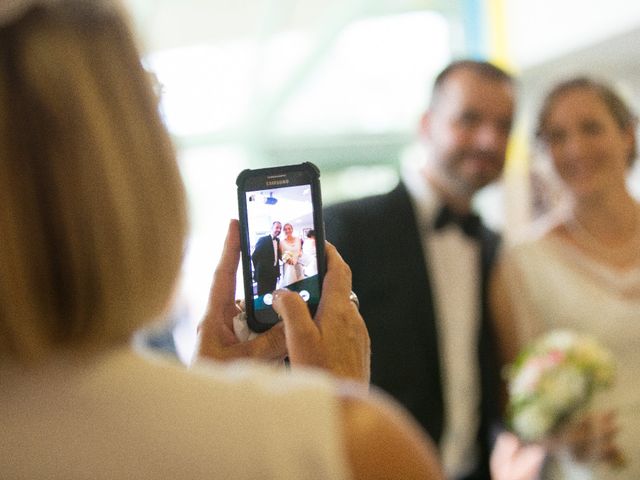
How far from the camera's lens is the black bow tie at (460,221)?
54.9 inches

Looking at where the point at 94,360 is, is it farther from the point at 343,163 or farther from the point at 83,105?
the point at 343,163

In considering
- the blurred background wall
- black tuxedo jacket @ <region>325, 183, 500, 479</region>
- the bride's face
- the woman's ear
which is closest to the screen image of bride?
black tuxedo jacket @ <region>325, 183, 500, 479</region>

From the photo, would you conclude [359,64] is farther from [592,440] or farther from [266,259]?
[266,259]

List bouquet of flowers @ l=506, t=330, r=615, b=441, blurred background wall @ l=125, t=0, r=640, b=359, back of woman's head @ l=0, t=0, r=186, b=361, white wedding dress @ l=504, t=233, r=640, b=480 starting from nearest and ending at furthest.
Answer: back of woman's head @ l=0, t=0, r=186, b=361 → bouquet of flowers @ l=506, t=330, r=615, b=441 → white wedding dress @ l=504, t=233, r=640, b=480 → blurred background wall @ l=125, t=0, r=640, b=359

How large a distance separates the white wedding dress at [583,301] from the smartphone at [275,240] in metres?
0.77

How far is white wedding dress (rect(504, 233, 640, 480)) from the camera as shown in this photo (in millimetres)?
1374

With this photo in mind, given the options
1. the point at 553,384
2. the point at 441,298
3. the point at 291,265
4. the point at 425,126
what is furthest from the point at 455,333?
the point at 291,265

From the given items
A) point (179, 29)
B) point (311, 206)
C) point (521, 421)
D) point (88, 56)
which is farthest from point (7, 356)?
point (179, 29)

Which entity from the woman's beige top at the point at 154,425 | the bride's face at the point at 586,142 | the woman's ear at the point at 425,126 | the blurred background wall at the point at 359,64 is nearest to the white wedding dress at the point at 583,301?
the bride's face at the point at 586,142

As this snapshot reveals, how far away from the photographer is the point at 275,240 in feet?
2.23

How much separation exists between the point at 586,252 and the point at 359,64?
2219 mm

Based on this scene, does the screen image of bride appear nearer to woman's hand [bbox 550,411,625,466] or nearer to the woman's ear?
woman's hand [bbox 550,411,625,466]

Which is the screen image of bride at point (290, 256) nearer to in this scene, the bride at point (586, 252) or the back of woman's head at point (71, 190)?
the back of woman's head at point (71, 190)

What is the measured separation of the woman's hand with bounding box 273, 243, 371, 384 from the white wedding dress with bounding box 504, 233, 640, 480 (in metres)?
0.76
